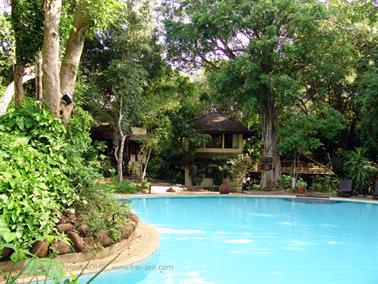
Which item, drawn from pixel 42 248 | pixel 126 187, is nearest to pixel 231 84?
pixel 126 187

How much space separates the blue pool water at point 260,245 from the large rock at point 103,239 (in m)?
0.65

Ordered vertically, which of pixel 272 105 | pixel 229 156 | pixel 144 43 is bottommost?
pixel 229 156

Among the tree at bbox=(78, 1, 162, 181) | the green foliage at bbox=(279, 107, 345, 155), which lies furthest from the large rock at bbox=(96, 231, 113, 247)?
the green foliage at bbox=(279, 107, 345, 155)

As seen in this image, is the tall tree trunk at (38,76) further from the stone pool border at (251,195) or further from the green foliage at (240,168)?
the green foliage at (240,168)

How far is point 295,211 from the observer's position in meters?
14.1

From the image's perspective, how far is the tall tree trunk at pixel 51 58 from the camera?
287 inches

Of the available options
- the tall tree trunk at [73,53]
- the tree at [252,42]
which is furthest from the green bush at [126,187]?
the tall tree trunk at [73,53]

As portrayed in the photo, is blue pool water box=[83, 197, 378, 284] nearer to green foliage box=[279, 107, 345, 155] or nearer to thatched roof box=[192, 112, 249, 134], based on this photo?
green foliage box=[279, 107, 345, 155]

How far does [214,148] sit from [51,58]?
17.6m

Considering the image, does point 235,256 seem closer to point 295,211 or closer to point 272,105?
point 295,211

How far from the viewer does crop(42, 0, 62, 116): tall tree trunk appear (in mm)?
7297

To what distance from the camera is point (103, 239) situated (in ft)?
21.9

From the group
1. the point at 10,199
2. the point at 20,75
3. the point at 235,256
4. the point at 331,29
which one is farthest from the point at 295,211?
the point at 10,199

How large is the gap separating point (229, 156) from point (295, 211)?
9544 mm
